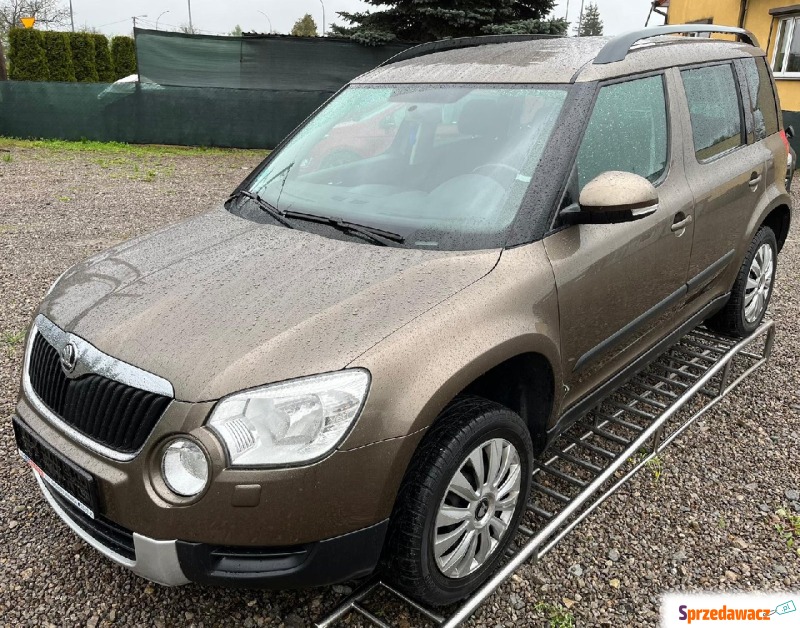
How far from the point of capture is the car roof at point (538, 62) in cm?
289

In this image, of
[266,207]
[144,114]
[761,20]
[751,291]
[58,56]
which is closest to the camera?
[266,207]

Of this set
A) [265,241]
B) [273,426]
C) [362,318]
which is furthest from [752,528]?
[265,241]

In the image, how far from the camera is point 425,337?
2.05 m

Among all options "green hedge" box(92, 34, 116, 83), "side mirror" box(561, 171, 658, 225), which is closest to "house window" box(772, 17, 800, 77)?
"side mirror" box(561, 171, 658, 225)

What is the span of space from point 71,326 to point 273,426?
0.86 meters

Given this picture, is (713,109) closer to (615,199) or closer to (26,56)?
(615,199)

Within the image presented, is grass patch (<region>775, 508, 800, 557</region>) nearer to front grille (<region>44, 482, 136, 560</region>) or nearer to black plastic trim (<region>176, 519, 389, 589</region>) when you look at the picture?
black plastic trim (<region>176, 519, 389, 589</region>)

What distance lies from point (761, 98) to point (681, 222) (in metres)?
1.61

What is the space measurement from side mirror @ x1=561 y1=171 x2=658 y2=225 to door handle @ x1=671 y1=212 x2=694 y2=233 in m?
0.63

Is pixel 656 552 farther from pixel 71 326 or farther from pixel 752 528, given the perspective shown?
pixel 71 326

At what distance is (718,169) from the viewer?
349 cm

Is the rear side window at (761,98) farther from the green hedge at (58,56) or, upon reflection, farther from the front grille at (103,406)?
the green hedge at (58,56)

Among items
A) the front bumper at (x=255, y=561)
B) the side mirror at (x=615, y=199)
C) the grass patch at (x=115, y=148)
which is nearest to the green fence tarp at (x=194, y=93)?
the grass patch at (x=115, y=148)

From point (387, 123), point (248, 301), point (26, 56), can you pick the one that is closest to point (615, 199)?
point (387, 123)
